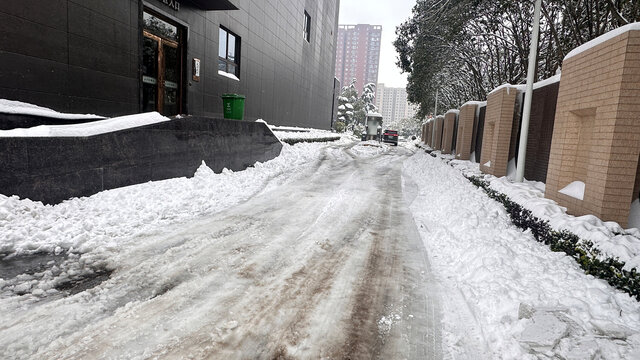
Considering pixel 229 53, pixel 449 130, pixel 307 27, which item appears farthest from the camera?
pixel 307 27

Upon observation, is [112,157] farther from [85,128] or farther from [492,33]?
[492,33]

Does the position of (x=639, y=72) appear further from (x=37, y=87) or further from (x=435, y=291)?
(x=37, y=87)

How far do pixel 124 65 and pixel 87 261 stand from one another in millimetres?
7859

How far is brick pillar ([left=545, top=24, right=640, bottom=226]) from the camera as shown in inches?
195

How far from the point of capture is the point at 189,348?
274 centimetres

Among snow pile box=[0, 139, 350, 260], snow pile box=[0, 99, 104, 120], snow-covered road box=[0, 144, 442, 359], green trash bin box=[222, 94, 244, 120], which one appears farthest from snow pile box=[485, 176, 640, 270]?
snow pile box=[0, 99, 104, 120]

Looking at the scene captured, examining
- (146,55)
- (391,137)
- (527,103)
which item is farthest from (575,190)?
(391,137)

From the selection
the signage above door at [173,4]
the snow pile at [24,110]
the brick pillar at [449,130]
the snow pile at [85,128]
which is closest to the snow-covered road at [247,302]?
the snow pile at [85,128]

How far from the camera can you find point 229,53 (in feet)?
56.3

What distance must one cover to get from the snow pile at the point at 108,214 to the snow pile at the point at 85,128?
1.11 metres

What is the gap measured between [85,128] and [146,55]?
19.2ft

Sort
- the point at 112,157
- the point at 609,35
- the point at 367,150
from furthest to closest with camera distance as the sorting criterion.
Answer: the point at 367,150, the point at 112,157, the point at 609,35

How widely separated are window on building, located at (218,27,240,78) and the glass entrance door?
10.5 feet

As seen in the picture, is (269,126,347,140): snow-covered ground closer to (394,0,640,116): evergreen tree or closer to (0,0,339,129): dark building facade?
(0,0,339,129): dark building facade
